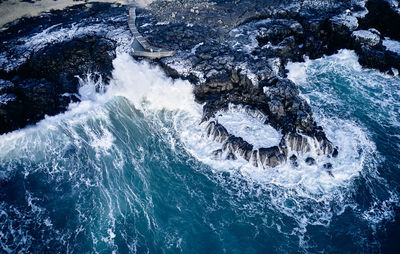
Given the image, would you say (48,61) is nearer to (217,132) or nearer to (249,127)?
(217,132)

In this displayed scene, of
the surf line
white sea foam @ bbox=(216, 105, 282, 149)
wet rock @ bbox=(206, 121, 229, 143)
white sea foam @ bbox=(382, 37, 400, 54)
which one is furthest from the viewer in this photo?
white sea foam @ bbox=(382, 37, 400, 54)

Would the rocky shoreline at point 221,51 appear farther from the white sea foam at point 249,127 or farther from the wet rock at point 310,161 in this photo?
the white sea foam at point 249,127

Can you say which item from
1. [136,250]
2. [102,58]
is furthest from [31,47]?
[136,250]

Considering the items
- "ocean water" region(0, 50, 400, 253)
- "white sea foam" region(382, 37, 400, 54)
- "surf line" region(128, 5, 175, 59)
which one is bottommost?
"ocean water" region(0, 50, 400, 253)

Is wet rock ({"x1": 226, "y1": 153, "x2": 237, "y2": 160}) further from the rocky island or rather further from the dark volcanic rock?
the dark volcanic rock

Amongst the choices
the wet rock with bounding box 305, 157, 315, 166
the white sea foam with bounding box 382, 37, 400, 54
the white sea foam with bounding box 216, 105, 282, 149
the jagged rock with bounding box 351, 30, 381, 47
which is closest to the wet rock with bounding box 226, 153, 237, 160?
the white sea foam with bounding box 216, 105, 282, 149

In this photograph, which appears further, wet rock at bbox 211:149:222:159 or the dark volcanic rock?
the dark volcanic rock

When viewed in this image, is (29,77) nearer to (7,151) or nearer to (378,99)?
(7,151)
